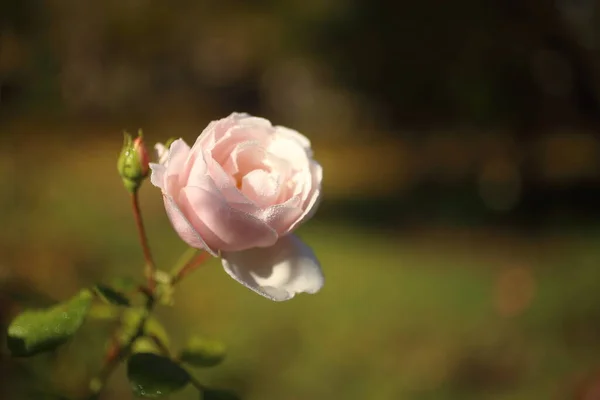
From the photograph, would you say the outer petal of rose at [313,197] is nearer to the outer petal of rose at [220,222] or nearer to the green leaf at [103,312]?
the outer petal of rose at [220,222]

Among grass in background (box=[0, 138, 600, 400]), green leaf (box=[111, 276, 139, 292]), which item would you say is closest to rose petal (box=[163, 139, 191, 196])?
green leaf (box=[111, 276, 139, 292])

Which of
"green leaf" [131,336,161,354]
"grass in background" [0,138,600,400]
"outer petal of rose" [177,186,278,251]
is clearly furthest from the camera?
"grass in background" [0,138,600,400]

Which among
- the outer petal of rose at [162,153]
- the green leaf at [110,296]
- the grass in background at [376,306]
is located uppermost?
A: the outer petal of rose at [162,153]

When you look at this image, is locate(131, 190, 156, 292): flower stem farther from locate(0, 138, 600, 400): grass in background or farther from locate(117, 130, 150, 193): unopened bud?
locate(0, 138, 600, 400): grass in background

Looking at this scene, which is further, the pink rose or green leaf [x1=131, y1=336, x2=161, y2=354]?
green leaf [x1=131, y1=336, x2=161, y2=354]

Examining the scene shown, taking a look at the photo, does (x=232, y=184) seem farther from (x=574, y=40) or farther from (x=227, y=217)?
(x=574, y=40)

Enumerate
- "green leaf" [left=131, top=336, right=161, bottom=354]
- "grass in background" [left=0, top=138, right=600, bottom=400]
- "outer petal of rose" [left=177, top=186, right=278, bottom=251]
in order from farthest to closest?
1. "grass in background" [left=0, top=138, right=600, bottom=400]
2. "green leaf" [left=131, top=336, right=161, bottom=354]
3. "outer petal of rose" [left=177, top=186, right=278, bottom=251]

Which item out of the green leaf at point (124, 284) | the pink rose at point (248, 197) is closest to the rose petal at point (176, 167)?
the pink rose at point (248, 197)
